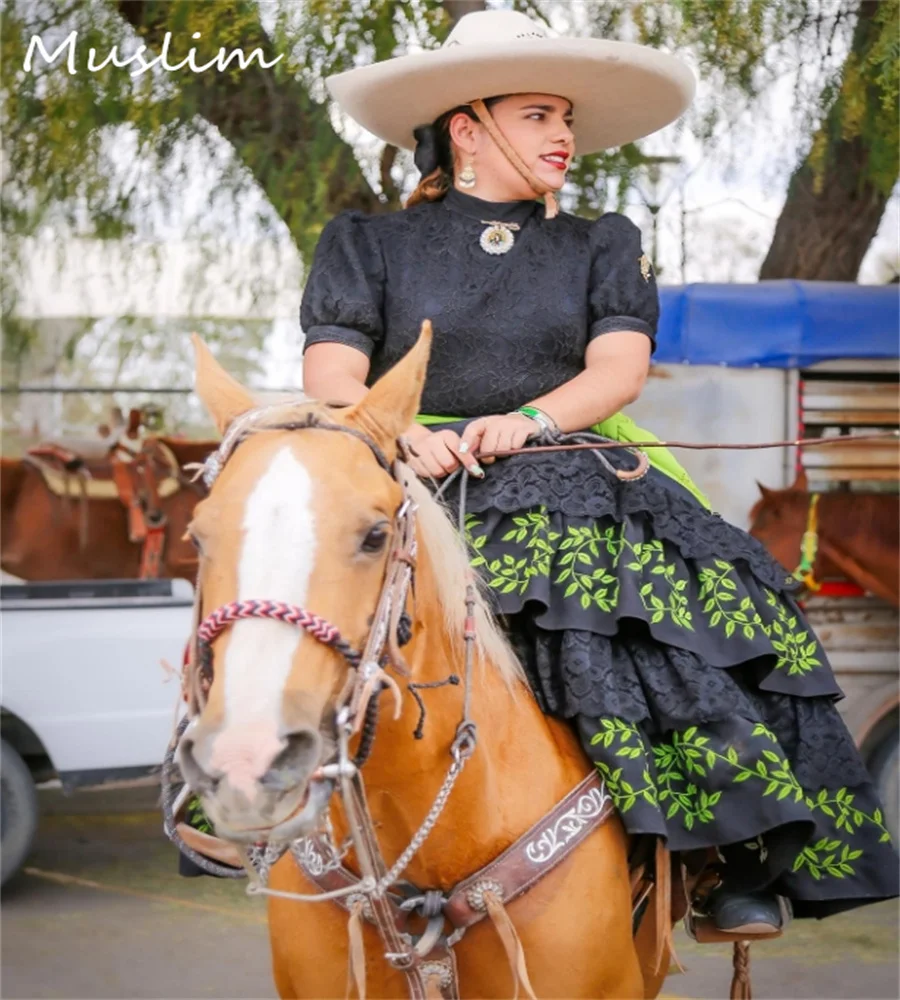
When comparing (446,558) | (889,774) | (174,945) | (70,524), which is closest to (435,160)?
(446,558)

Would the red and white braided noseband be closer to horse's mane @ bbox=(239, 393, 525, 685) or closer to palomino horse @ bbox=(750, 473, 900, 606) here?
horse's mane @ bbox=(239, 393, 525, 685)

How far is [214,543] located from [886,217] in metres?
6.52

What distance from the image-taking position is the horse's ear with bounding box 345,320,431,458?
6.97 ft

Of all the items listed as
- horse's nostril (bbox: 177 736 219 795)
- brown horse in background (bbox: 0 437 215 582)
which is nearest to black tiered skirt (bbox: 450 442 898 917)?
horse's nostril (bbox: 177 736 219 795)

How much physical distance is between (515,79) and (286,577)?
1.67 m

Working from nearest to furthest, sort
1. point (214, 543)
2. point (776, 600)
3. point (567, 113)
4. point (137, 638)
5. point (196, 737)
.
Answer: point (196, 737)
point (214, 543)
point (776, 600)
point (567, 113)
point (137, 638)

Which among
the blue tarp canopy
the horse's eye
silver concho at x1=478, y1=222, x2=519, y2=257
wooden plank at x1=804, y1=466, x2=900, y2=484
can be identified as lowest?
wooden plank at x1=804, y1=466, x2=900, y2=484

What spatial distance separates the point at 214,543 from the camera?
1952 mm

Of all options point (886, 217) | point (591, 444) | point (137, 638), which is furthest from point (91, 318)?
point (591, 444)

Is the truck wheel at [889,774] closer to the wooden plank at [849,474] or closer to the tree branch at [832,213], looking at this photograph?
the wooden plank at [849,474]

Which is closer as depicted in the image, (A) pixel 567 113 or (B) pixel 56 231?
(A) pixel 567 113

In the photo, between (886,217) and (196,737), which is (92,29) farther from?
(196,737)

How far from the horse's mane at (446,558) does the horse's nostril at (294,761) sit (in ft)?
1.62

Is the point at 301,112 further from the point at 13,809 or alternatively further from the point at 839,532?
the point at 13,809
